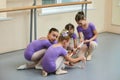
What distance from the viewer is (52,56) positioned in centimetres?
313

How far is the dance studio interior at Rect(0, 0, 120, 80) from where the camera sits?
3.32 metres

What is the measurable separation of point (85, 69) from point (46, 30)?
1.59 m

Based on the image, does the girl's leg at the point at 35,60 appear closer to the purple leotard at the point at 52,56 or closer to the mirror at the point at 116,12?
the purple leotard at the point at 52,56

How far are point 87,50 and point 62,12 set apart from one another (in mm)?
1388

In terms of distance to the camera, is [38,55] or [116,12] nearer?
[38,55]

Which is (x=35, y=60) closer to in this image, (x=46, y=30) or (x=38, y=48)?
(x=38, y=48)

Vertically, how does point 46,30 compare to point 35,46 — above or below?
above

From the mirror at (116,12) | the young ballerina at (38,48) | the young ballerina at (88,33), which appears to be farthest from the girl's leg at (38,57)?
the mirror at (116,12)

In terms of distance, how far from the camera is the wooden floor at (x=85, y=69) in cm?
318

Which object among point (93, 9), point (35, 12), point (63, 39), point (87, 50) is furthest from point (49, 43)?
point (93, 9)

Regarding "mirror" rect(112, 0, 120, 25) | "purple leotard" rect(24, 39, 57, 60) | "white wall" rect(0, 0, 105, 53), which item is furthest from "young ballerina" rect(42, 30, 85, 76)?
"mirror" rect(112, 0, 120, 25)

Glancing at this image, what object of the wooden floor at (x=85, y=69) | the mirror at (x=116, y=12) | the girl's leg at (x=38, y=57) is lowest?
the wooden floor at (x=85, y=69)

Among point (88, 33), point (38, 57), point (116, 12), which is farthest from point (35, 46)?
point (116, 12)

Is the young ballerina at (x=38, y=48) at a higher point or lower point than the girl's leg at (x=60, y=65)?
higher
